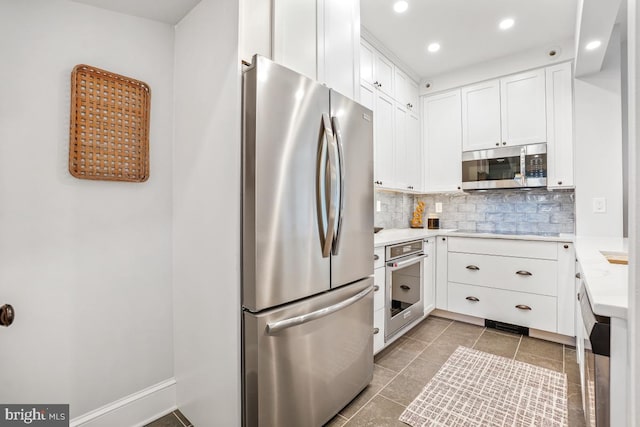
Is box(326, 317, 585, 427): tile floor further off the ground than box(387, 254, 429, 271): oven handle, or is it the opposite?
box(387, 254, 429, 271): oven handle

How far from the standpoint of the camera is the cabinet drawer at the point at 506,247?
264cm

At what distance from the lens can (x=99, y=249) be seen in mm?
1536

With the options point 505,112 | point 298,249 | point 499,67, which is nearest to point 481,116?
point 505,112

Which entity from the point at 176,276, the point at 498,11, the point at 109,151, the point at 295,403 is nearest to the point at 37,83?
the point at 109,151

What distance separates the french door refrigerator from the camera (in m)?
1.25

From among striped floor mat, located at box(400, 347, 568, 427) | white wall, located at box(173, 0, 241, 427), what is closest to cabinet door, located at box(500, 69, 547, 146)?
striped floor mat, located at box(400, 347, 568, 427)

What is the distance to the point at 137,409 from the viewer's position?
163 centimetres

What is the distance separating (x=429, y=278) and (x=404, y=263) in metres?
0.77

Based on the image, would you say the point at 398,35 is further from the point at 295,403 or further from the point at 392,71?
the point at 295,403

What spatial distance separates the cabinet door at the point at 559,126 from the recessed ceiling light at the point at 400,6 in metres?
1.70

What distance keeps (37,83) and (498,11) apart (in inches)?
124

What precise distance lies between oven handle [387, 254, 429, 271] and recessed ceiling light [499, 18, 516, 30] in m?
2.19

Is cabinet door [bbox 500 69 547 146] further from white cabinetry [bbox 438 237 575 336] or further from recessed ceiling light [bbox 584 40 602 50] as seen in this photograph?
white cabinetry [bbox 438 237 575 336]

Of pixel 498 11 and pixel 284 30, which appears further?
pixel 498 11
